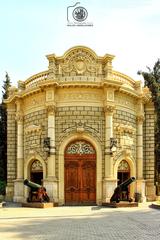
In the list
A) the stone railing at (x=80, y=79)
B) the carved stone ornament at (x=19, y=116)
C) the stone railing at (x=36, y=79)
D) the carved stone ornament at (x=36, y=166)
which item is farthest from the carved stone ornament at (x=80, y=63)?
the carved stone ornament at (x=36, y=166)

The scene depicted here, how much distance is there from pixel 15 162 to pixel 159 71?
14.8 m

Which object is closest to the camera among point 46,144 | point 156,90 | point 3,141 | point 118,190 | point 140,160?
point 118,190

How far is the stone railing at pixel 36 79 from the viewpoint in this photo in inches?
1105

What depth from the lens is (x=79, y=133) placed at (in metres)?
26.7

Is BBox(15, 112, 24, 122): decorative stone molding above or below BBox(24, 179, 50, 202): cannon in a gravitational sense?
above

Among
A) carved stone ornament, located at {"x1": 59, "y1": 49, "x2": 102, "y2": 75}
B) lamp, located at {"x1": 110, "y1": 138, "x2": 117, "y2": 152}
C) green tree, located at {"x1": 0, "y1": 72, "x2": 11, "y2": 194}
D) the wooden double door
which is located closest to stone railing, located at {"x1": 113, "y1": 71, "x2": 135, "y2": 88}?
carved stone ornament, located at {"x1": 59, "y1": 49, "x2": 102, "y2": 75}

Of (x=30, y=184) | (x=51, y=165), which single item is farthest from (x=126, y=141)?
(x=30, y=184)

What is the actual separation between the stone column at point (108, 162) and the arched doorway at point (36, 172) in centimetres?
440

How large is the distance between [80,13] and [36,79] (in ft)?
19.5

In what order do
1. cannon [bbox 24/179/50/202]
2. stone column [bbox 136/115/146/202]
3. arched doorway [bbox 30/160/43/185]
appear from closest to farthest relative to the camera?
cannon [bbox 24/179/50/202] < arched doorway [bbox 30/160/43/185] < stone column [bbox 136/115/146/202]

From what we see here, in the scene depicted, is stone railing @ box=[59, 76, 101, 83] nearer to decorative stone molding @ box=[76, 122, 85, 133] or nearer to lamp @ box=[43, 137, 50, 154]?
decorative stone molding @ box=[76, 122, 85, 133]

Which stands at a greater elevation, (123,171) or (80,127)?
(80,127)

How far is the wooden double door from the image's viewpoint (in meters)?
26.4

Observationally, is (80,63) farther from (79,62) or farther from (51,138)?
(51,138)
